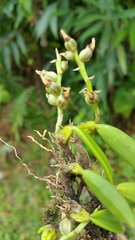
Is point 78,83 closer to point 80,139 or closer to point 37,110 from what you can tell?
point 37,110

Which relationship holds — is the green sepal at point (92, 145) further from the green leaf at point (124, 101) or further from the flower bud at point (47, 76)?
the green leaf at point (124, 101)

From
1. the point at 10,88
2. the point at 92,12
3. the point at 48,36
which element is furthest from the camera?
the point at 10,88

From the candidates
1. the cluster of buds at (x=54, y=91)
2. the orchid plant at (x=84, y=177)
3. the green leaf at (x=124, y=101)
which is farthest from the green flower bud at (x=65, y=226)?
the green leaf at (x=124, y=101)

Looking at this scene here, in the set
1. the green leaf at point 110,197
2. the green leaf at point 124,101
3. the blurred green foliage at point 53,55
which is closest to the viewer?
the green leaf at point 110,197

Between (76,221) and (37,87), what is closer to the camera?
(76,221)

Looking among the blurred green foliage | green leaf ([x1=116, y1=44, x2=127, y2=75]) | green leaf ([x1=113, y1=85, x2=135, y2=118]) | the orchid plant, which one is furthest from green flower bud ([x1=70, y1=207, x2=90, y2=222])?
green leaf ([x1=113, y1=85, x2=135, y2=118])

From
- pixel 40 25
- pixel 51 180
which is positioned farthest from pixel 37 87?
pixel 51 180
